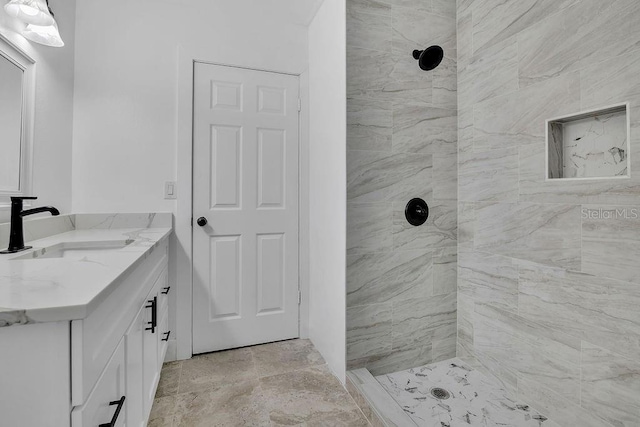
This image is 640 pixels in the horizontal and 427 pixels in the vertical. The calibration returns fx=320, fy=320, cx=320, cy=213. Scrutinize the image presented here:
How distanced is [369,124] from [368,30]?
0.54 m

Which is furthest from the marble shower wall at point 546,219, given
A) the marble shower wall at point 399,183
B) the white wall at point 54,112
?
the white wall at point 54,112

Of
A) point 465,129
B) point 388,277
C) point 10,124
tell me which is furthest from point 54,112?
point 465,129

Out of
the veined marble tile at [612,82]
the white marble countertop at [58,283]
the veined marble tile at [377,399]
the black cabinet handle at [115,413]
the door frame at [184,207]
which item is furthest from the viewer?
the door frame at [184,207]

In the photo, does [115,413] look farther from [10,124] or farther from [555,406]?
[555,406]

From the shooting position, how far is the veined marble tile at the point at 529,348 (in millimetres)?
1402

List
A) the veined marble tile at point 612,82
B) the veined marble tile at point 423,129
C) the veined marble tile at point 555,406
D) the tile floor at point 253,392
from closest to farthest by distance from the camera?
the veined marble tile at point 612,82 < the veined marble tile at point 555,406 < the tile floor at point 253,392 < the veined marble tile at point 423,129

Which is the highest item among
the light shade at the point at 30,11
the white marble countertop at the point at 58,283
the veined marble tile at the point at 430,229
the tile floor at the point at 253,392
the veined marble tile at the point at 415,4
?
the veined marble tile at the point at 415,4

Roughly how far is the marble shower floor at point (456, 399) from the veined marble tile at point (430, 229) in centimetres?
75

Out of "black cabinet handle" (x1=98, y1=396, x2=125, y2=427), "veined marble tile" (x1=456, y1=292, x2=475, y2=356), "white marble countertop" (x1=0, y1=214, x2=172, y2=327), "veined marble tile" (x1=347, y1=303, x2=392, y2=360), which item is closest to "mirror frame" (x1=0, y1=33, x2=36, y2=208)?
"white marble countertop" (x1=0, y1=214, x2=172, y2=327)

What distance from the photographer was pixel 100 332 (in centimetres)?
78

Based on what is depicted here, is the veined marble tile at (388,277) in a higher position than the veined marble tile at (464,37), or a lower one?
lower

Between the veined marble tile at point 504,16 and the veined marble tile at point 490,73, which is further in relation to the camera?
the veined marble tile at point 490,73

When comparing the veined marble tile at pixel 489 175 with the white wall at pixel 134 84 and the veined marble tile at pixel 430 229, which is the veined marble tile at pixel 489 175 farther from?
the white wall at pixel 134 84

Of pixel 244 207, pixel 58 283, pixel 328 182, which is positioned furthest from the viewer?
pixel 244 207
